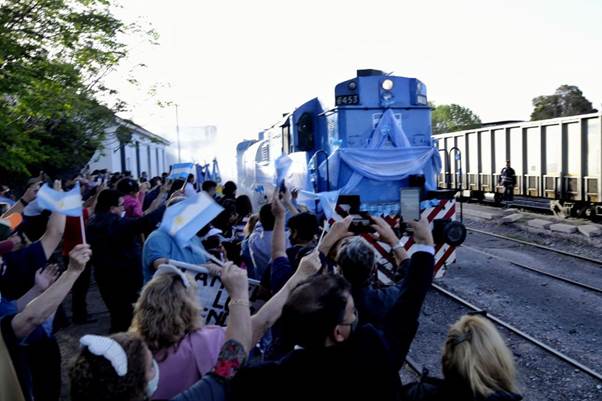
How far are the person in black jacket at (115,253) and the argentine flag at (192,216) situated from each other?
2.38m

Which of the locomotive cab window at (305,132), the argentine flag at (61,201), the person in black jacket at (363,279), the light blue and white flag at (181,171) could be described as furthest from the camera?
the light blue and white flag at (181,171)

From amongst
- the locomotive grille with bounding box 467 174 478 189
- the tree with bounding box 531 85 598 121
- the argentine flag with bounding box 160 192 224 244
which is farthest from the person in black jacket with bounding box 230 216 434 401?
the tree with bounding box 531 85 598 121

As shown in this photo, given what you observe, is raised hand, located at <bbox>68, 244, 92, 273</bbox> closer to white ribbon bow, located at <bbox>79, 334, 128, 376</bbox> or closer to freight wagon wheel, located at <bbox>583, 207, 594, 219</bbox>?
white ribbon bow, located at <bbox>79, 334, 128, 376</bbox>

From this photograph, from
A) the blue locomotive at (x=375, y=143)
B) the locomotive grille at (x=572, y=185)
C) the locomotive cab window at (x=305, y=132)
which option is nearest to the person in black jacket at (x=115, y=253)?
the blue locomotive at (x=375, y=143)

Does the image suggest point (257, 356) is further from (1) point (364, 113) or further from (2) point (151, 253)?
(1) point (364, 113)

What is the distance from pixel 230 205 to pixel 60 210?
339cm

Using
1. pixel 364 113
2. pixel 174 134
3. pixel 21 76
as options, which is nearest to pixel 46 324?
pixel 21 76

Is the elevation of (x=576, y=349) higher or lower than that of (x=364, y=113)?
lower

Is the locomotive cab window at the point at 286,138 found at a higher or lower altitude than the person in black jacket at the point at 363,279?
higher

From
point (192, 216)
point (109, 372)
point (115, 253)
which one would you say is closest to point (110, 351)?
point (109, 372)

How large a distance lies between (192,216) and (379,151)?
20.3ft

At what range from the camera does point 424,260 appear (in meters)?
2.96

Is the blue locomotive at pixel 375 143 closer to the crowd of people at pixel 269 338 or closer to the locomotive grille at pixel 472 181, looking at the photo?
the crowd of people at pixel 269 338

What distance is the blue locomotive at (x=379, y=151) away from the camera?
30.0 ft
